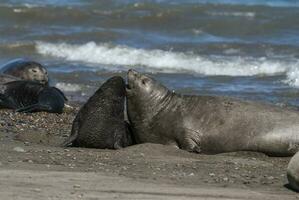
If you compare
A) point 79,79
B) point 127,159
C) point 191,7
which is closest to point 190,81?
point 79,79

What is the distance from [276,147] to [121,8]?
1806 centimetres

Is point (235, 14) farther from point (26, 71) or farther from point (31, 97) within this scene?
point (31, 97)

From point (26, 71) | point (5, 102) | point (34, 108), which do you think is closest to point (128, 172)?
point (34, 108)

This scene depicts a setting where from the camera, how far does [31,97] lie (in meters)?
11.6

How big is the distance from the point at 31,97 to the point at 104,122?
10.2 feet

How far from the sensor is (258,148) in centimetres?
838

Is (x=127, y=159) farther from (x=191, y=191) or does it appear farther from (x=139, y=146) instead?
(x=191, y=191)

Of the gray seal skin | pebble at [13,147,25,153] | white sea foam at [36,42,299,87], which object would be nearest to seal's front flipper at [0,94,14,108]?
pebble at [13,147,25,153]

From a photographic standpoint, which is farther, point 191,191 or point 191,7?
point 191,7

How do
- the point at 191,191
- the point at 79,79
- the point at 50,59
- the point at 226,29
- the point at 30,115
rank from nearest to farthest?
1. the point at 191,191
2. the point at 30,115
3. the point at 79,79
4. the point at 50,59
5. the point at 226,29

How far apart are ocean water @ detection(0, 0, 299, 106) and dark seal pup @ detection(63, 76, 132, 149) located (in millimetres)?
3753

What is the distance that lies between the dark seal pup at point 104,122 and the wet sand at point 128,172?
25cm

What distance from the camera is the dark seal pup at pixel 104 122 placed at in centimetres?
849

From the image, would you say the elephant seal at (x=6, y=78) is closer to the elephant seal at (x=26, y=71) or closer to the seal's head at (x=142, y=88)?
the elephant seal at (x=26, y=71)
